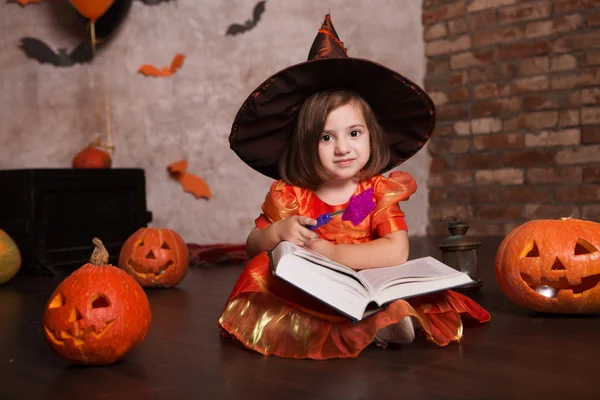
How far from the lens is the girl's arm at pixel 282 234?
54.9 inches

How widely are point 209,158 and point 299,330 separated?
2259mm

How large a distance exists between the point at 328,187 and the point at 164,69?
2162mm

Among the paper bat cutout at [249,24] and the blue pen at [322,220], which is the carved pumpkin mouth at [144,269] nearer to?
the blue pen at [322,220]

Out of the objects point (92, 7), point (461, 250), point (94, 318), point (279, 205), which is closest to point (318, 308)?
point (279, 205)

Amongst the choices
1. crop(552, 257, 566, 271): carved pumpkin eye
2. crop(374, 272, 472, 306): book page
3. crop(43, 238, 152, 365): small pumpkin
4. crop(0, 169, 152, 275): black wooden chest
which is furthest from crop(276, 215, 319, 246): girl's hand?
crop(0, 169, 152, 275): black wooden chest

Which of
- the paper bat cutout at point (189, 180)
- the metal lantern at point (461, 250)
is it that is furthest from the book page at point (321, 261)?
the paper bat cutout at point (189, 180)

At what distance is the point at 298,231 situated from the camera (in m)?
1.40

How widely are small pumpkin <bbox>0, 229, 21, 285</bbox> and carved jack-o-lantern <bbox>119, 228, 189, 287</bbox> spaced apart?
57cm

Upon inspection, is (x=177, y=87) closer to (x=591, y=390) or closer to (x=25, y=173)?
(x=25, y=173)

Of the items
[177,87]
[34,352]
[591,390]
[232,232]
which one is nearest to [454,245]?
[591,390]

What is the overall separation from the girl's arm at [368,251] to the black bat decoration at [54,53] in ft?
8.11

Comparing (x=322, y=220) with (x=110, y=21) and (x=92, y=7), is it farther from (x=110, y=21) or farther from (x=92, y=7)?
(x=110, y=21)

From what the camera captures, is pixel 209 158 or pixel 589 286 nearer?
pixel 589 286

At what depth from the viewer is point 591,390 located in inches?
40.4
